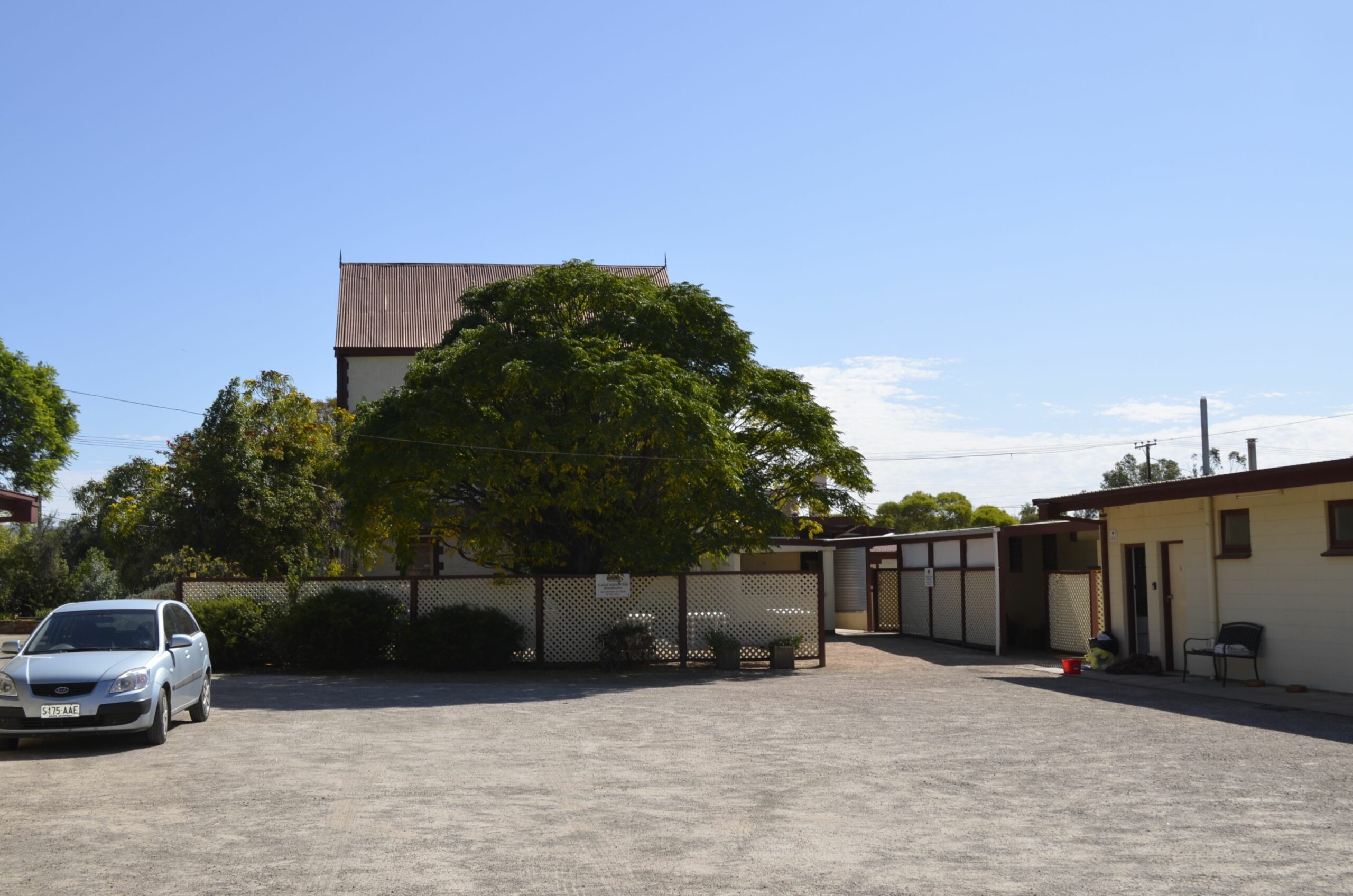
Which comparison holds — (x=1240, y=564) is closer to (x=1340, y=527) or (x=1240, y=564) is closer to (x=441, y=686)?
(x=1340, y=527)

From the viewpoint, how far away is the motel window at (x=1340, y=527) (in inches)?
640

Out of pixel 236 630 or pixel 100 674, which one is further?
pixel 236 630

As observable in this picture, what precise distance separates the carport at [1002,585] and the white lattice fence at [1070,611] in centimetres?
2

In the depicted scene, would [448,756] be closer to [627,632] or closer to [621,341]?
[627,632]

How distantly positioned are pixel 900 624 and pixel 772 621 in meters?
11.6

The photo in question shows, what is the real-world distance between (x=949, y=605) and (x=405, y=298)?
2300 centimetres

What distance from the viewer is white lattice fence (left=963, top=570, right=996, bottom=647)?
1052 inches

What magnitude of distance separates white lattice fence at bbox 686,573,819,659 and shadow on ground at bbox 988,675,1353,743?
4374 millimetres

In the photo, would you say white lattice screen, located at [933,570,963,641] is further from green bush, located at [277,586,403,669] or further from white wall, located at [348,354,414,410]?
white wall, located at [348,354,414,410]

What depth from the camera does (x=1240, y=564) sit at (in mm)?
18328

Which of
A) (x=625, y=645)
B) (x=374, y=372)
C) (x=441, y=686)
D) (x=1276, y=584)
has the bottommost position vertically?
(x=441, y=686)

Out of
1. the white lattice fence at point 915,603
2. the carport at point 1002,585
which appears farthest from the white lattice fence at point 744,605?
the white lattice fence at point 915,603

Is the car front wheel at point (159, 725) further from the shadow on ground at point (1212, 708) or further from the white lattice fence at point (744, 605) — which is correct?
the white lattice fence at point (744, 605)

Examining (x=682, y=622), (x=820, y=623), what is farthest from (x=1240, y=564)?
(x=682, y=622)
